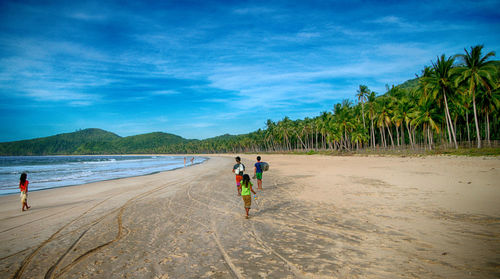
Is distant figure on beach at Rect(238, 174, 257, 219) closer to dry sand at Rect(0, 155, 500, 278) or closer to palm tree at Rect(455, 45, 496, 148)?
dry sand at Rect(0, 155, 500, 278)

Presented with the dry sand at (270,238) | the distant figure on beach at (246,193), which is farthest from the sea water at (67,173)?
the distant figure on beach at (246,193)

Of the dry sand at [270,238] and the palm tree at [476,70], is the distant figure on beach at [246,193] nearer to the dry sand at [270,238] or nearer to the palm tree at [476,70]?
the dry sand at [270,238]

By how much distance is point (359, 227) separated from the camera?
625cm

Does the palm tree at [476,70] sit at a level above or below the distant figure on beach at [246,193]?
above

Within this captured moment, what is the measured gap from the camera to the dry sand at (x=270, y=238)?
165 inches

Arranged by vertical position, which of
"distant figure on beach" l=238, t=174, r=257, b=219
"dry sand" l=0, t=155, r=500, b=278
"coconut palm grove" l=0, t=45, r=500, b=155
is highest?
"coconut palm grove" l=0, t=45, r=500, b=155

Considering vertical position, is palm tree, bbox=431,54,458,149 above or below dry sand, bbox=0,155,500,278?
above

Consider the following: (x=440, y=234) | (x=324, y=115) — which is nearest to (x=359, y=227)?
(x=440, y=234)

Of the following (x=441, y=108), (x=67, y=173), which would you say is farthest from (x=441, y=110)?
(x=67, y=173)

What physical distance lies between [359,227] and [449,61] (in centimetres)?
4081

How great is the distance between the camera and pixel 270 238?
18.9 feet

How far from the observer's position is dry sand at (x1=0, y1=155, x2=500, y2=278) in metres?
4.18

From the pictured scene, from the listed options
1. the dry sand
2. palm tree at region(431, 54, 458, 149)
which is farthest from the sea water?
palm tree at region(431, 54, 458, 149)

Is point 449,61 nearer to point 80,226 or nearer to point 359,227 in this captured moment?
point 359,227
